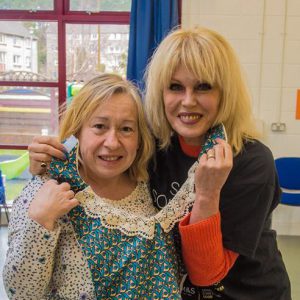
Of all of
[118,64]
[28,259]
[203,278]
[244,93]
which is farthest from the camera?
[118,64]

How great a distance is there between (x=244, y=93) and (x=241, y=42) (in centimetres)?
298

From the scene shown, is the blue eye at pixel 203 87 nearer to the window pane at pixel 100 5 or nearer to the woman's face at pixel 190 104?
the woman's face at pixel 190 104

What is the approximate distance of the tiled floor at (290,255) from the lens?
10.2 ft

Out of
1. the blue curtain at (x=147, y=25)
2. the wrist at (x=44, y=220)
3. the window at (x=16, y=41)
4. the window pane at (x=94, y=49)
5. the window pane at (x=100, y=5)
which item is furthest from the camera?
the window at (x=16, y=41)

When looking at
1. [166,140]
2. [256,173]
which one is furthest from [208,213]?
[166,140]

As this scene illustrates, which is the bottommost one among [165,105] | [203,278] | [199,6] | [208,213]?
[203,278]

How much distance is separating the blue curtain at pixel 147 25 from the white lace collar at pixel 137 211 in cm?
280

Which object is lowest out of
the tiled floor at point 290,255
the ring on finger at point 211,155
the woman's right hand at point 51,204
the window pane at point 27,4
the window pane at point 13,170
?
the tiled floor at point 290,255

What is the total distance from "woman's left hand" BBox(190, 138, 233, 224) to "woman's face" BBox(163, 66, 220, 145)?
0.16m

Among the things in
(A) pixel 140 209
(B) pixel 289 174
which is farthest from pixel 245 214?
(B) pixel 289 174

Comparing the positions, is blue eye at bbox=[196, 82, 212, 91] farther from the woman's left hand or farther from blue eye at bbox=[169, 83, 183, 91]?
the woman's left hand

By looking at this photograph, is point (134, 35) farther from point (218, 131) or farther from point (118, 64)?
point (218, 131)

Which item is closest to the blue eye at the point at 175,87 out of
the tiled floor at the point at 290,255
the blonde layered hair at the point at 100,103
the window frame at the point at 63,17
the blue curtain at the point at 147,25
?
the blonde layered hair at the point at 100,103

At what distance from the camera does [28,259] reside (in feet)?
3.38
